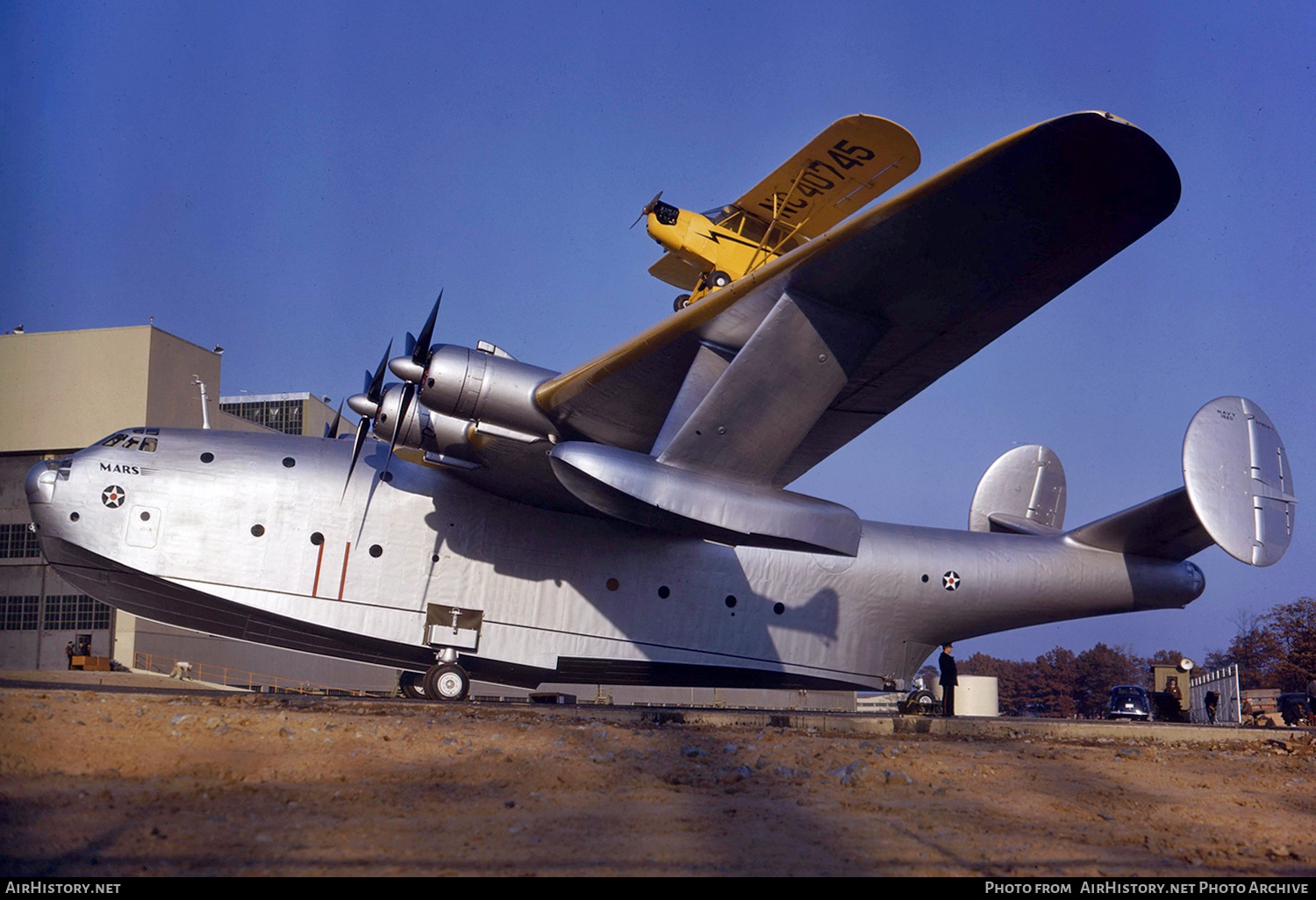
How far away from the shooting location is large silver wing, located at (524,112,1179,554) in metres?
8.58

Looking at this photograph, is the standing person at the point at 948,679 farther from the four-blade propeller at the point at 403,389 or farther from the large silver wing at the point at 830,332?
the four-blade propeller at the point at 403,389

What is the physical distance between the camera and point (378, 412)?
42.2ft

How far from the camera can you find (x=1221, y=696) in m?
20.2

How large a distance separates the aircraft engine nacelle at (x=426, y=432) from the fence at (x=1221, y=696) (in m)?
15.8

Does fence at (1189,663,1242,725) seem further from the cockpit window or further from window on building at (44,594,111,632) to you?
window on building at (44,594,111,632)

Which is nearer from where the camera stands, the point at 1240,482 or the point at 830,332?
the point at 830,332

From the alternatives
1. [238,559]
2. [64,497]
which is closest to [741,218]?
[238,559]

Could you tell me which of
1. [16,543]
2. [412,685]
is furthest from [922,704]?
[16,543]

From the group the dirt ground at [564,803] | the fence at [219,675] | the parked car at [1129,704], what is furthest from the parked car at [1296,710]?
the fence at [219,675]

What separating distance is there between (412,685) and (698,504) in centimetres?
634

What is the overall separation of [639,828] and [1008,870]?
170 centimetres

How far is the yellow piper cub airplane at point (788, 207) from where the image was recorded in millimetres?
16312

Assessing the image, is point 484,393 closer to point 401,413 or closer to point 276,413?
point 401,413

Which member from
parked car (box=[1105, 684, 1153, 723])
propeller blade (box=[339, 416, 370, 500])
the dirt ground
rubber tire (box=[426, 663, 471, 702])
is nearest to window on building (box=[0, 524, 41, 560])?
propeller blade (box=[339, 416, 370, 500])
